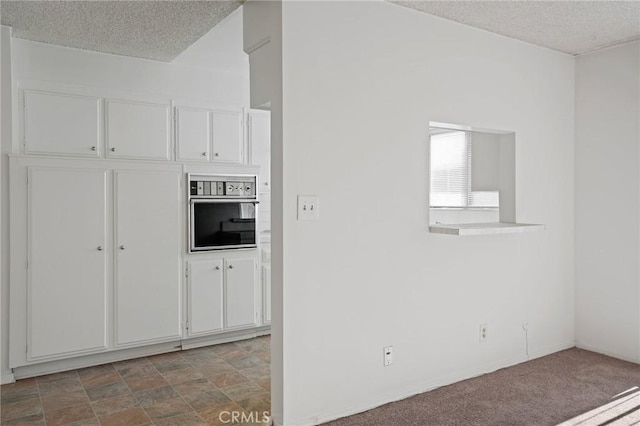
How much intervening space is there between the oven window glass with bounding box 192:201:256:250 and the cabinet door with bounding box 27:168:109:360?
0.76 metres

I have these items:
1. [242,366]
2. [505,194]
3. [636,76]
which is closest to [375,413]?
[242,366]

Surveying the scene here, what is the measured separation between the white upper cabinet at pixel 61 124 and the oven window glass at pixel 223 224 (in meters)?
0.97

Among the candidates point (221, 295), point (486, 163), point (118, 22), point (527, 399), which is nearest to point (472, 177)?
point (486, 163)

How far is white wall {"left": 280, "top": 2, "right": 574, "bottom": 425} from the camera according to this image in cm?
269

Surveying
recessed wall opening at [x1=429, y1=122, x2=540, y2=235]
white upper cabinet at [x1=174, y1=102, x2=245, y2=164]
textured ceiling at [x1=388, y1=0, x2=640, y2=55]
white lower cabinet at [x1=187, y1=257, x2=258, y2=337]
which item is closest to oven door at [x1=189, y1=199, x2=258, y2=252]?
white lower cabinet at [x1=187, y1=257, x2=258, y2=337]

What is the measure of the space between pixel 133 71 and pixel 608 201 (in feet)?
13.1

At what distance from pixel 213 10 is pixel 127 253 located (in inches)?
80.3

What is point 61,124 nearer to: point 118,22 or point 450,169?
point 118,22

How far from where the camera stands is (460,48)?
132 inches

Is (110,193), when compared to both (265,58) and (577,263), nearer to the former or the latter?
(265,58)

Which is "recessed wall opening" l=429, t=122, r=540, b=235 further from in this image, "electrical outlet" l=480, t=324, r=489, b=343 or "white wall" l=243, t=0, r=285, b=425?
"white wall" l=243, t=0, r=285, b=425

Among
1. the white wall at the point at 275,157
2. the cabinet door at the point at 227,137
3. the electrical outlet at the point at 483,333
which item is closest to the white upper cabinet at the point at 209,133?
the cabinet door at the point at 227,137

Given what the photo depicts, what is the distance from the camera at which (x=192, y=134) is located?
4293mm

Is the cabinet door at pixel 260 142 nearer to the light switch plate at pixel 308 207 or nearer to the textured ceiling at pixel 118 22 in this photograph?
the textured ceiling at pixel 118 22
